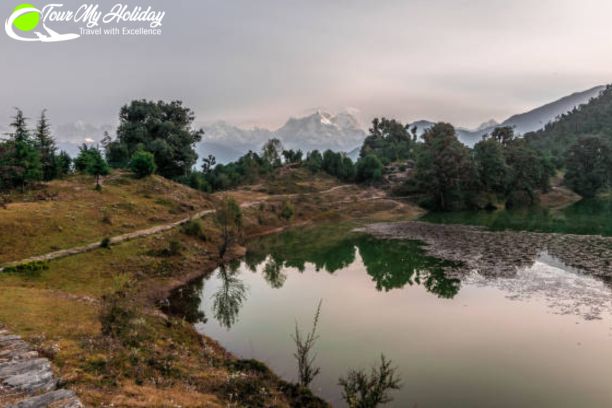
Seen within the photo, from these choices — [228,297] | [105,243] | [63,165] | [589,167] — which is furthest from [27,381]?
[589,167]

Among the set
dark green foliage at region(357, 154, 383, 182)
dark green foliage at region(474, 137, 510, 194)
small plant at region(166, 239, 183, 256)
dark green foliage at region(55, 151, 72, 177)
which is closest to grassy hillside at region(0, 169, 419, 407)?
small plant at region(166, 239, 183, 256)

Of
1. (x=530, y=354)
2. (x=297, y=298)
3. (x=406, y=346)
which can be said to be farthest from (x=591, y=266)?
(x=297, y=298)

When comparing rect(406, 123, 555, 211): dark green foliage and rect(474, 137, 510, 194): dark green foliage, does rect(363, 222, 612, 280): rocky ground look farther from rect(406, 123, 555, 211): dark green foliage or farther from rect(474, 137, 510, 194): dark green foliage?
rect(474, 137, 510, 194): dark green foliage

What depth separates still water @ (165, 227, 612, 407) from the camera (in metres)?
25.0

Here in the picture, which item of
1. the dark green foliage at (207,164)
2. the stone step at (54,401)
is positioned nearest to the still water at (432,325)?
the stone step at (54,401)

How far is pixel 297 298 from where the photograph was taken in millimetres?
48062

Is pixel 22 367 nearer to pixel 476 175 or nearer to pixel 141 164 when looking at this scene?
pixel 141 164

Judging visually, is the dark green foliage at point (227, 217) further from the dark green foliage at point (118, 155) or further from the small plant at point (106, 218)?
the dark green foliage at point (118, 155)

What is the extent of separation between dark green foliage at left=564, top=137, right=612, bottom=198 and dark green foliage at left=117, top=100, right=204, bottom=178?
156 meters

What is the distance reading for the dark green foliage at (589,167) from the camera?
15412 cm

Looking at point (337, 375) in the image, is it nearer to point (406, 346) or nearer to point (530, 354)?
point (406, 346)

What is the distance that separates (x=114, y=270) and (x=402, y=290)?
38.2 m

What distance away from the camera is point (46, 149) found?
9675 cm

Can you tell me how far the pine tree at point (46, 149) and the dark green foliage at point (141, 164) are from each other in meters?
18.0
